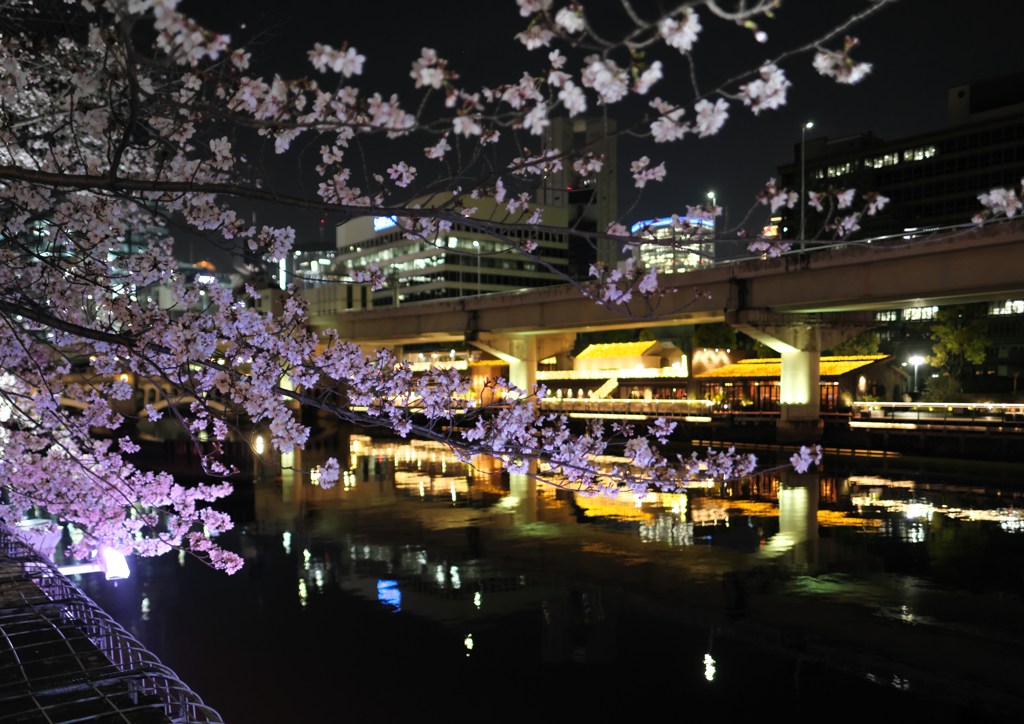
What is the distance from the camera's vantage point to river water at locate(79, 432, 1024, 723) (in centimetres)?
1033

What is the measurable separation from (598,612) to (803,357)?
3378 cm

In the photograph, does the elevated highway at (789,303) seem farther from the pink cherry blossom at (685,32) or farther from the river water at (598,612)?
the pink cherry blossom at (685,32)

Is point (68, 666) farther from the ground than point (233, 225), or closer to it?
closer to it

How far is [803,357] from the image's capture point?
43.5 metres

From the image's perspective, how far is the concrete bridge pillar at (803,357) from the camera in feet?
140

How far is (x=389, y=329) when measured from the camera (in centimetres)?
6338

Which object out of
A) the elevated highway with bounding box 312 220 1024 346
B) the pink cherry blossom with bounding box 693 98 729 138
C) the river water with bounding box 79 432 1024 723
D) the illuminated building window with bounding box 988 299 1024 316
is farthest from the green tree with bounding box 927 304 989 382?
the pink cherry blossom with bounding box 693 98 729 138

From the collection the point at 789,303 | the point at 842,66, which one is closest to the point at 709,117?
the point at 842,66

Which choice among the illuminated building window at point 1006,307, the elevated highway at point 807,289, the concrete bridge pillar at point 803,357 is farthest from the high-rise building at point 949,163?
the elevated highway at point 807,289

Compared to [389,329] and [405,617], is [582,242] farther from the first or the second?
[405,617]

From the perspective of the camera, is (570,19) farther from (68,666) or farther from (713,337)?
(713,337)

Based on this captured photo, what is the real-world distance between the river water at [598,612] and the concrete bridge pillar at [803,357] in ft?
57.2

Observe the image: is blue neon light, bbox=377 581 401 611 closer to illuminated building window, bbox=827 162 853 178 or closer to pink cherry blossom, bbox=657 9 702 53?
pink cherry blossom, bbox=657 9 702 53

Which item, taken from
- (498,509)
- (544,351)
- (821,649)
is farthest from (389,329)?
(821,649)
